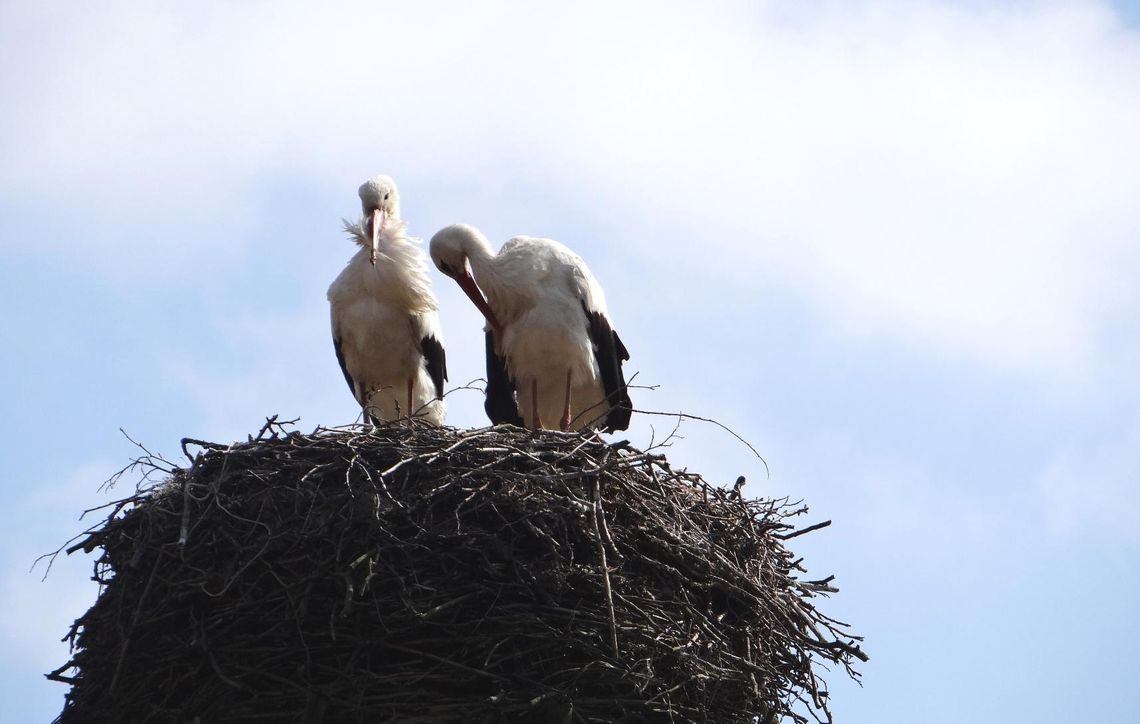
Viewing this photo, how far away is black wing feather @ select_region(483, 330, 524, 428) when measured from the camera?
733 cm

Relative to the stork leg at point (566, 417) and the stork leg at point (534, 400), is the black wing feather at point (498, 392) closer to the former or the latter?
the stork leg at point (534, 400)

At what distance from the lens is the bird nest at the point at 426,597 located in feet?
15.1

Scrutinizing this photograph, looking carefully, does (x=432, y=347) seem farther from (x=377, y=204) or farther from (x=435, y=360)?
(x=377, y=204)

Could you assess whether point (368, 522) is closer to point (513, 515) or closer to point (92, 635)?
point (513, 515)

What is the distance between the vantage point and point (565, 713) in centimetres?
454

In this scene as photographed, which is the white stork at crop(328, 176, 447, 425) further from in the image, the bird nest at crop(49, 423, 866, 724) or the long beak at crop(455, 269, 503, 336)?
the bird nest at crop(49, 423, 866, 724)

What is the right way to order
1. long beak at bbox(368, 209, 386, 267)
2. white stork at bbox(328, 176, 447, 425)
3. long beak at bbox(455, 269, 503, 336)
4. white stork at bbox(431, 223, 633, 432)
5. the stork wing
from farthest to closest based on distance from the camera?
the stork wing < white stork at bbox(328, 176, 447, 425) < long beak at bbox(368, 209, 386, 267) < long beak at bbox(455, 269, 503, 336) < white stork at bbox(431, 223, 633, 432)

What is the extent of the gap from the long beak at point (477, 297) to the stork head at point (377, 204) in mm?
502

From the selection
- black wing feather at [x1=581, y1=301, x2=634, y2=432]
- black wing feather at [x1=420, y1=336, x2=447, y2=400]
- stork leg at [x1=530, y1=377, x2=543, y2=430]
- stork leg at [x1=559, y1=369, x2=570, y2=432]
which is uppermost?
black wing feather at [x1=420, y1=336, x2=447, y2=400]

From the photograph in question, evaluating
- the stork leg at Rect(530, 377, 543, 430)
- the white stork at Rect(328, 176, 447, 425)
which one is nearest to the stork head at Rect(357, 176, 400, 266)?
the white stork at Rect(328, 176, 447, 425)

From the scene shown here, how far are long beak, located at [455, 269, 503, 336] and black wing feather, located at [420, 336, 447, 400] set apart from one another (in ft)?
1.97

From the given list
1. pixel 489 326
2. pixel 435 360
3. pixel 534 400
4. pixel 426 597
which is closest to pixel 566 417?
pixel 534 400

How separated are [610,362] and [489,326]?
24.8 inches

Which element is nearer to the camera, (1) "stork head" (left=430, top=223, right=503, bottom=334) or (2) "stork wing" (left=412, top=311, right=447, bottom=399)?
(1) "stork head" (left=430, top=223, right=503, bottom=334)
